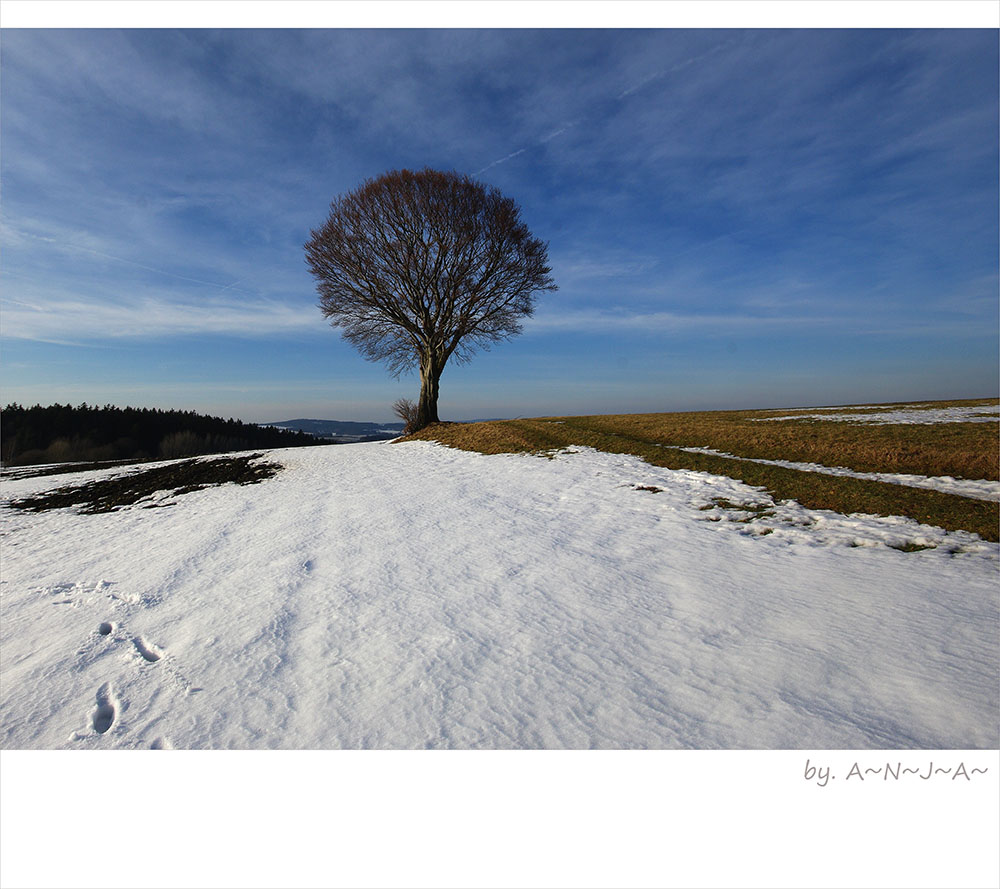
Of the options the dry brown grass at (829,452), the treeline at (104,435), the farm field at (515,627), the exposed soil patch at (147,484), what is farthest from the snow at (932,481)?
the treeline at (104,435)

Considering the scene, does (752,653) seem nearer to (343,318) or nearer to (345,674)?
(345,674)

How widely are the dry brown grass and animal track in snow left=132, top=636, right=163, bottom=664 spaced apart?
7.85 meters

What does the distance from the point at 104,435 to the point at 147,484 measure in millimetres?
27426

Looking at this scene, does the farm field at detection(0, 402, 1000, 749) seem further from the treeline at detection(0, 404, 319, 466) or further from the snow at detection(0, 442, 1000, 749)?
the treeline at detection(0, 404, 319, 466)

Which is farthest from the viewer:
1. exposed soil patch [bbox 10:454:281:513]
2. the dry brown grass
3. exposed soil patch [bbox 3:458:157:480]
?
exposed soil patch [bbox 3:458:157:480]

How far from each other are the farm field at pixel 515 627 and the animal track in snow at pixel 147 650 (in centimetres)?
2

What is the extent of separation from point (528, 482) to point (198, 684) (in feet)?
21.8

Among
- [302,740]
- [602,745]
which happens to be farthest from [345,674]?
[602,745]

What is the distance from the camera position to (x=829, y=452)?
402 inches

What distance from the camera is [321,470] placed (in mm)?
11859

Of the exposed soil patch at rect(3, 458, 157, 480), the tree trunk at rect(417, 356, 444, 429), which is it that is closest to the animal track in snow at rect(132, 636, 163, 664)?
the exposed soil patch at rect(3, 458, 157, 480)

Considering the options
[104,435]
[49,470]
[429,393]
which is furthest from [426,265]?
[104,435]

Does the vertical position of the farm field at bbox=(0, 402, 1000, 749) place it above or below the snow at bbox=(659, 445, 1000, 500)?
below

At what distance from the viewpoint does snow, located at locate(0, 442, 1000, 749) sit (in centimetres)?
259
